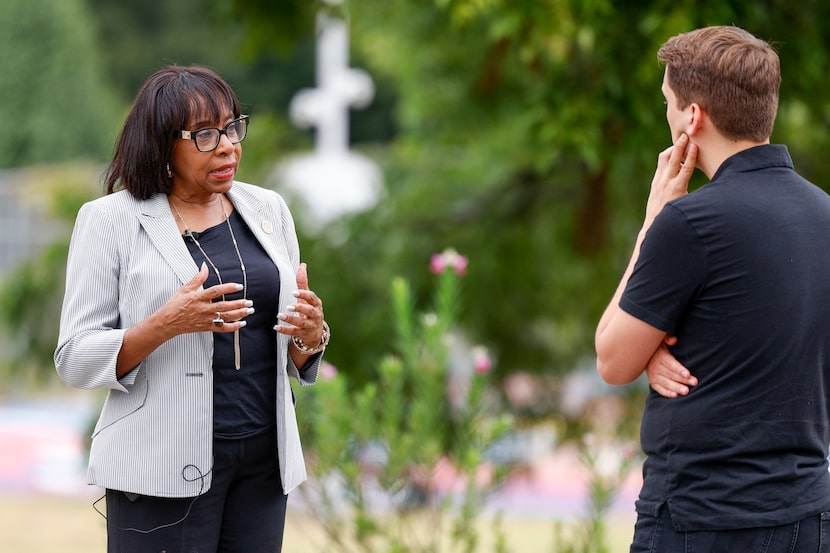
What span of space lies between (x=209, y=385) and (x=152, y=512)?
290mm

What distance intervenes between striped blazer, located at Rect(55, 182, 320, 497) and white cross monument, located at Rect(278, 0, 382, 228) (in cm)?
394

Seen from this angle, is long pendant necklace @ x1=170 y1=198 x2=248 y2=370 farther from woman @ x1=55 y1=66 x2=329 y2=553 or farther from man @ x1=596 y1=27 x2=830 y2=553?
man @ x1=596 y1=27 x2=830 y2=553

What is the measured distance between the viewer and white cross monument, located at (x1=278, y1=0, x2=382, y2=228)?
7.49 meters

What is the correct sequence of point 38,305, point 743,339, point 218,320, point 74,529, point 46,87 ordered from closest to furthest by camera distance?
point 743,339 → point 218,320 → point 38,305 → point 74,529 → point 46,87

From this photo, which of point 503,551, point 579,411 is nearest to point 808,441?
point 503,551

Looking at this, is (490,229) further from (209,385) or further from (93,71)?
(93,71)

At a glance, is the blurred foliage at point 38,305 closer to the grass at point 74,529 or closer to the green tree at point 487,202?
the green tree at point 487,202

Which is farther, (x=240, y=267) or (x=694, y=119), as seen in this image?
(x=240, y=267)

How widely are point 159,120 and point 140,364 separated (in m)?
0.52

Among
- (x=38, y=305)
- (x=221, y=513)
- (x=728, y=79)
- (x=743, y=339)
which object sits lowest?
Result: (x=221, y=513)

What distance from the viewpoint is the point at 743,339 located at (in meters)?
2.12

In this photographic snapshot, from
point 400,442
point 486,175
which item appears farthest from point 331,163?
point 400,442

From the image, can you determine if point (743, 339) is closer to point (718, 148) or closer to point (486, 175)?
point (718, 148)

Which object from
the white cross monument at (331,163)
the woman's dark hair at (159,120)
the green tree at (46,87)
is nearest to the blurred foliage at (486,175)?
the white cross monument at (331,163)
